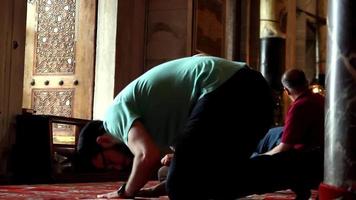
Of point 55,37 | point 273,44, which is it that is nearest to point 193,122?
point 55,37

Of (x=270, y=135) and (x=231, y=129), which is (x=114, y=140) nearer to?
(x=231, y=129)

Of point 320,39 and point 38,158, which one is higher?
point 320,39

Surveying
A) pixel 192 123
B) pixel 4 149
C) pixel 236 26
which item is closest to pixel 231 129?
pixel 192 123

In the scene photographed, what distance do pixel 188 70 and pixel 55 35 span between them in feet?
19.2

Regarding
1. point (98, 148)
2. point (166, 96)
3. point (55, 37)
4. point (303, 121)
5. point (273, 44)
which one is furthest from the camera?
point (273, 44)

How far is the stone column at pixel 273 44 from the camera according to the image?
12445mm

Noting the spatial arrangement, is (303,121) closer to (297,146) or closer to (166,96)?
(297,146)

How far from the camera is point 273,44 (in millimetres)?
12570

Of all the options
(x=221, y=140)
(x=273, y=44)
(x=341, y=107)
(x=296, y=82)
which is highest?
(x=273, y=44)

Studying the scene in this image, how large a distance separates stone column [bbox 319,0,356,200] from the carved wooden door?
5.70 m

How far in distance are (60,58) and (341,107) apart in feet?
20.4

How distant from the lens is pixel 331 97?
10.6 ft

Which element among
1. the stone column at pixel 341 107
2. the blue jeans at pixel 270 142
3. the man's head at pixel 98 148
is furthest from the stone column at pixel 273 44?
the stone column at pixel 341 107

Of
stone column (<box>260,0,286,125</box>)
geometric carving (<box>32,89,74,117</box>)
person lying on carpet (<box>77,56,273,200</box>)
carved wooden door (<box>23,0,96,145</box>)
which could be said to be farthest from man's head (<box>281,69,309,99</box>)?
stone column (<box>260,0,286,125</box>)
